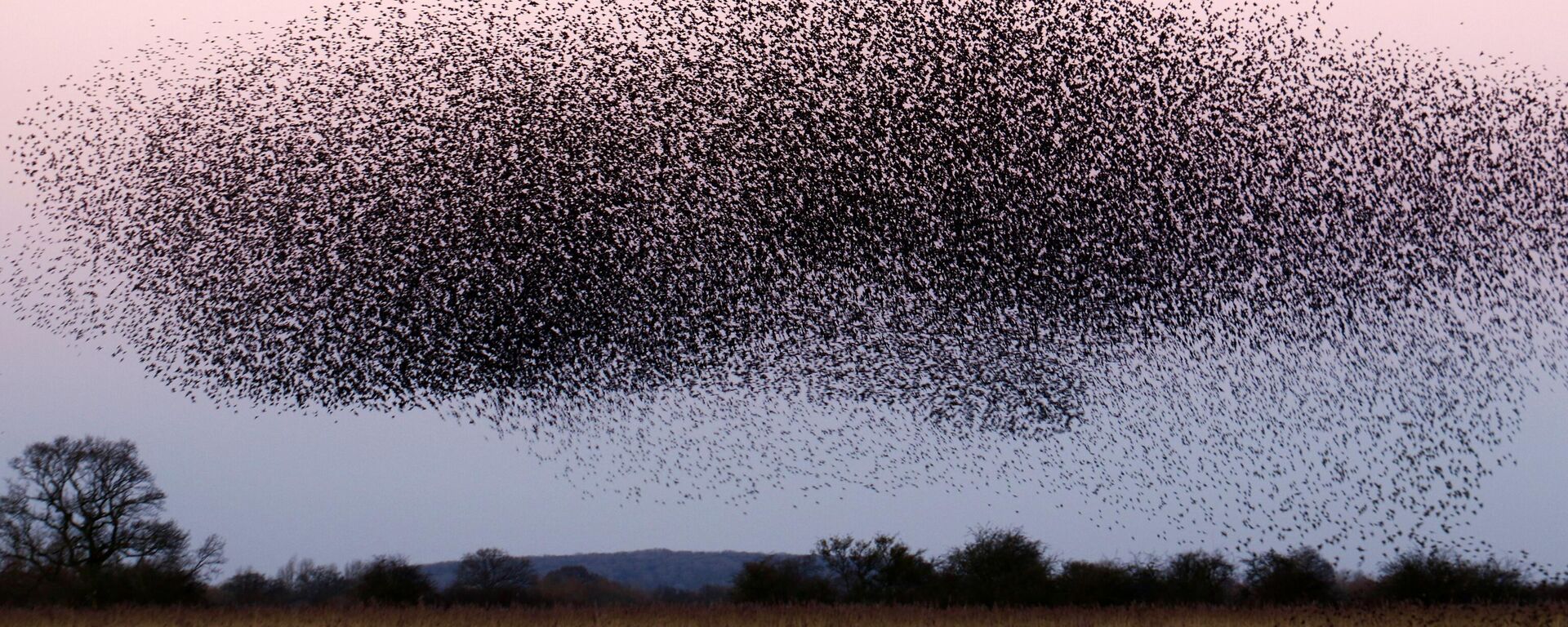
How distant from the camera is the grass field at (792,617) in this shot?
51.1ft

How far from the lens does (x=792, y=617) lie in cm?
1630

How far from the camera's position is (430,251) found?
720 inches

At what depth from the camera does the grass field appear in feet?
51.1

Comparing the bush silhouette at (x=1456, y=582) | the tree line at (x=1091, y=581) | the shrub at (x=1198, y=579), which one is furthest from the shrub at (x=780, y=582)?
the bush silhouette at (x=1456, y=582)

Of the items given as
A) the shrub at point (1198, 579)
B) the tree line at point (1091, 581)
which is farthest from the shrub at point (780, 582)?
the shrub at point (1198, 579)

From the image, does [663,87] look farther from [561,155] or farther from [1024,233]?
[1024,233]

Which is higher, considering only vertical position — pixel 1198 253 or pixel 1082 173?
pixel 1082 173

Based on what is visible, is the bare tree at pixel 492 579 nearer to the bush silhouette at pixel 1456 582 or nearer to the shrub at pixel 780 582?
the shrub at pixel 780 582

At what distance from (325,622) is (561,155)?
7126mm

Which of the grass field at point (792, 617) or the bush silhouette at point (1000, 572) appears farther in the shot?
the bush silhouette at point (1000, 572)

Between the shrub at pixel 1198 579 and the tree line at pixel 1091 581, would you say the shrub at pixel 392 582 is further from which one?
the shrub at pixel 1198 579

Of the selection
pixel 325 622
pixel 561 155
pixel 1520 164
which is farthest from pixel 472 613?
pixel 1520 164

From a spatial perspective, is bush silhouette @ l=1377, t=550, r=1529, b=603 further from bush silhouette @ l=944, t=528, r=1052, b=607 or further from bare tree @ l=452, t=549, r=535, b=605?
bare tree @ l=452, t=549, r=535, b=605

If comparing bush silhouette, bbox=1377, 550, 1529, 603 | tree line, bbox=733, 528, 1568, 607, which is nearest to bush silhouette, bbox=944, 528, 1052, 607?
tree line, bbox=733, 528, 1568, 607
